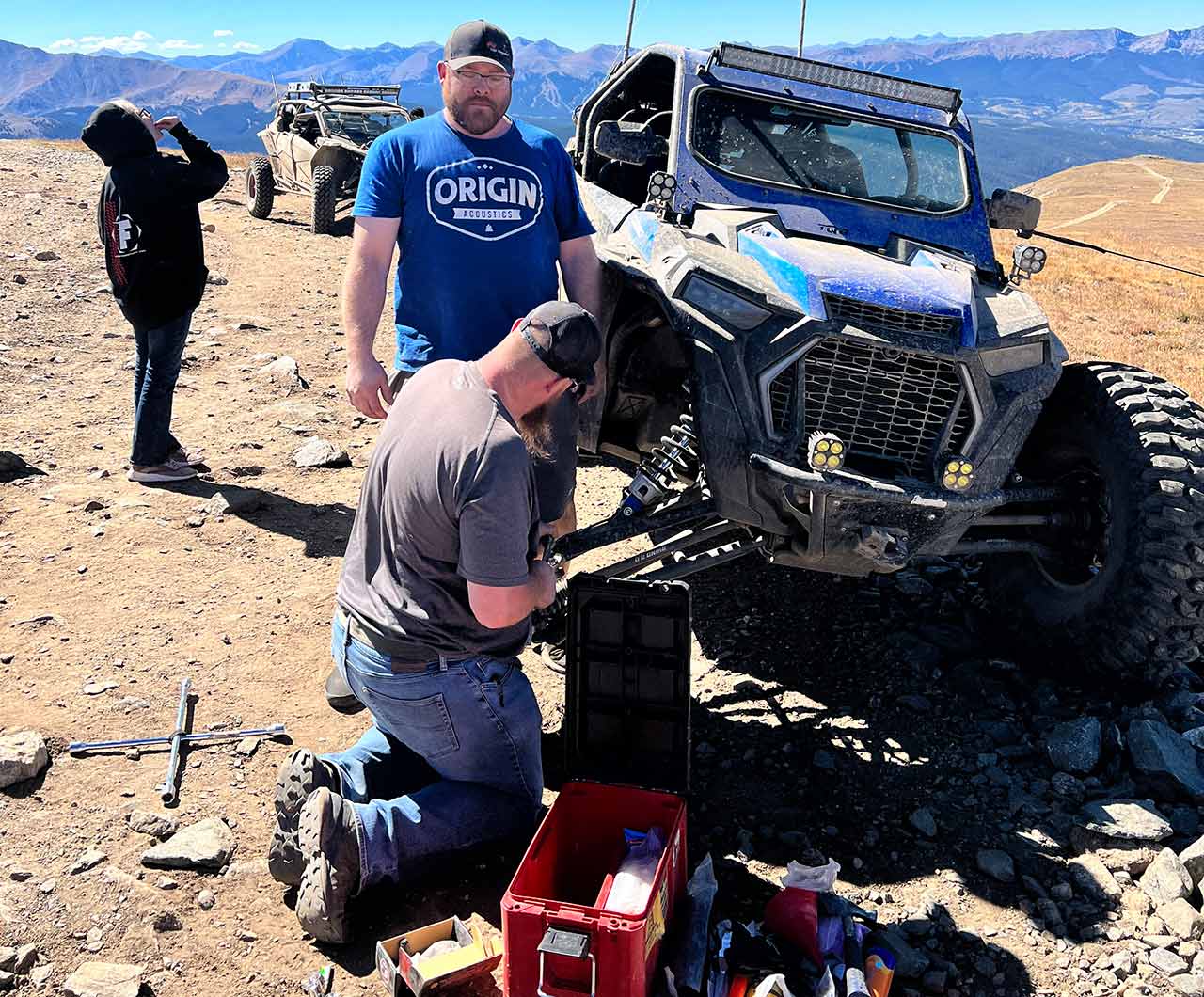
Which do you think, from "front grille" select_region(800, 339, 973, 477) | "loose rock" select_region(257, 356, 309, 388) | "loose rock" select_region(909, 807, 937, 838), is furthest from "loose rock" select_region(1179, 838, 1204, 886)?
"loose rock" select_region(257, 356, 309, 388)

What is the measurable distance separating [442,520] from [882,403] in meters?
1.71

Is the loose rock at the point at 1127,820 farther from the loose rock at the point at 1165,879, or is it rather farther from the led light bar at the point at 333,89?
the led light bar at the point at 333,89

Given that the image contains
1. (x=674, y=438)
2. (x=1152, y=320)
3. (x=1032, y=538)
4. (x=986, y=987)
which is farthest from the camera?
(x=1152, y=320)

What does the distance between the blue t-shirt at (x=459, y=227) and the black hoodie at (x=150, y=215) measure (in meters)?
2.15

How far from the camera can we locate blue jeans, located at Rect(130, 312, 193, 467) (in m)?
5.66

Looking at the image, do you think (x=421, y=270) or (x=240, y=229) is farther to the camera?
(x=240, y=229)

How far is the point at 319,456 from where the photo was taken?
6285 millimetres

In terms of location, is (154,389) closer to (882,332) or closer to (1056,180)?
(882,332)

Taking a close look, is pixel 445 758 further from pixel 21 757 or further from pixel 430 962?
pixel 21 757

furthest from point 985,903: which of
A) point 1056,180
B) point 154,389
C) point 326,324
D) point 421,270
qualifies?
point 1056,180

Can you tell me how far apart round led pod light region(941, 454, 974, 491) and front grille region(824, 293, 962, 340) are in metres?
0.43

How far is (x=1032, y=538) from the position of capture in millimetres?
4434

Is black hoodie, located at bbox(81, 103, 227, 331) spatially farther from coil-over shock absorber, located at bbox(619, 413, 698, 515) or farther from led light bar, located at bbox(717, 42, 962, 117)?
coil-over shock absorber, located at bbox(619, 413, 698, 515)

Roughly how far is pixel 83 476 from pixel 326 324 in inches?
158
